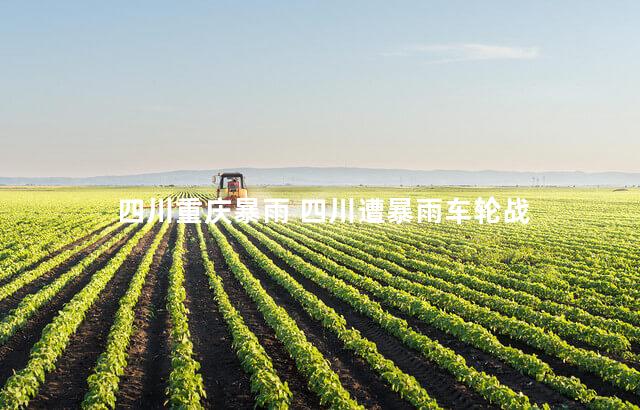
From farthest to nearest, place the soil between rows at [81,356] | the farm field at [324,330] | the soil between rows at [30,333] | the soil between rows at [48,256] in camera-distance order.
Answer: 1. the soil between rows at [48,256]
2. the soil between rows at [30,333]
3. the farm field at [324,330]
4. the soil between rows at [81,356]

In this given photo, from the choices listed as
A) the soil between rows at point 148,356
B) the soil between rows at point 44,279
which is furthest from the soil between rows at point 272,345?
the soil between rows at point 44,279

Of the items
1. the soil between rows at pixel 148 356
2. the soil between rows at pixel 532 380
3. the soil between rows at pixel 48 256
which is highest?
the soil between rows at pixel 48 256

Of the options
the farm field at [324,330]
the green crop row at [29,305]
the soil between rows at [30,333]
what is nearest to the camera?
the farm field at [324,330]

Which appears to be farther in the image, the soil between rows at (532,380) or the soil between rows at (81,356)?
the soil between rows at (532,380)

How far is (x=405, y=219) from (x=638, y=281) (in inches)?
978

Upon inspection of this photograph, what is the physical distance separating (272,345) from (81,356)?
3.99 m

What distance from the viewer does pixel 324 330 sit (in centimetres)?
1155

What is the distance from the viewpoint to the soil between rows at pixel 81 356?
26.8 ft

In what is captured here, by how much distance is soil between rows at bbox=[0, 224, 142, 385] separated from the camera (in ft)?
31.6

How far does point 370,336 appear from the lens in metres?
11.3

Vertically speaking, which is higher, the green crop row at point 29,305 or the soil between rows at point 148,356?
the green crop row at point 29,305

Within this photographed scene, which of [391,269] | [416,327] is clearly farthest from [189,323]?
[391,269]

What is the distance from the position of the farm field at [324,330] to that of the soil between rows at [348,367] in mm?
41

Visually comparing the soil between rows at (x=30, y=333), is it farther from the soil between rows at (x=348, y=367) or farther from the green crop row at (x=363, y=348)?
the green crop row at (x=363, y=348)
